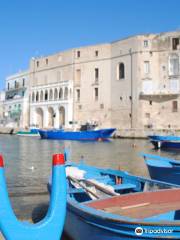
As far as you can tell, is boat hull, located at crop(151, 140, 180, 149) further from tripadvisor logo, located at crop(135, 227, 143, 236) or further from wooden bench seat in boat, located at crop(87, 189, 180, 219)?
tripadvisor logo, located at crop(135, 227, 143, 236)

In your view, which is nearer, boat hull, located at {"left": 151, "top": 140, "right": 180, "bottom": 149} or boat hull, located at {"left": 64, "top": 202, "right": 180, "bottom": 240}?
boat hull, located at {"left": 64, "top": 202, "right": 180, "bottom": 240}

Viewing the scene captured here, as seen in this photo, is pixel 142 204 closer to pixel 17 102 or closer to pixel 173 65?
pixel 173 65

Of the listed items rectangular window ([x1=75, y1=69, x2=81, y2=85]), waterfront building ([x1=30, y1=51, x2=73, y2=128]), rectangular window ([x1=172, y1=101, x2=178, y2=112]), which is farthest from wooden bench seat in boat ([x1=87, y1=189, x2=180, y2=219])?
rectangular window ([x1=75, y1=69, x2=81, y2=85])

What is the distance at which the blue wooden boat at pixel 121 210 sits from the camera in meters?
4.38

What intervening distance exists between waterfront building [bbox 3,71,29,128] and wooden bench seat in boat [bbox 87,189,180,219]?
198 feet

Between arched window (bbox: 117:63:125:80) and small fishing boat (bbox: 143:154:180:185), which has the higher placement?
arched window (bbox: 117:63:125:80)

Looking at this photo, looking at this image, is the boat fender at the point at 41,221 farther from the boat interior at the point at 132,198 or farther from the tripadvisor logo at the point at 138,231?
the boat interior at the point at 132,198

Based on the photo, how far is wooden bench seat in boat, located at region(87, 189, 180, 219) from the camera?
5.42 meters

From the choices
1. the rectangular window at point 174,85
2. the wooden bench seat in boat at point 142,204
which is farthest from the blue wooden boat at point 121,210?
the rectangular window at point 174,85

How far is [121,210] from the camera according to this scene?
18.1 feet

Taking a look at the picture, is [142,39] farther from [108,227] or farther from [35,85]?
[108,227]

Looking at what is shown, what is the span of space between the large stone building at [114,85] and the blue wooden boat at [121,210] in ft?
135

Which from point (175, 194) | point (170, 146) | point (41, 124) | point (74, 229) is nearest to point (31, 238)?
point (74, 229)

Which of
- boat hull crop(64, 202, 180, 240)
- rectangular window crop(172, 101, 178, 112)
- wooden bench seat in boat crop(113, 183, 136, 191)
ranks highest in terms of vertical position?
rectangular window crop(172, 101, 178, 112)
